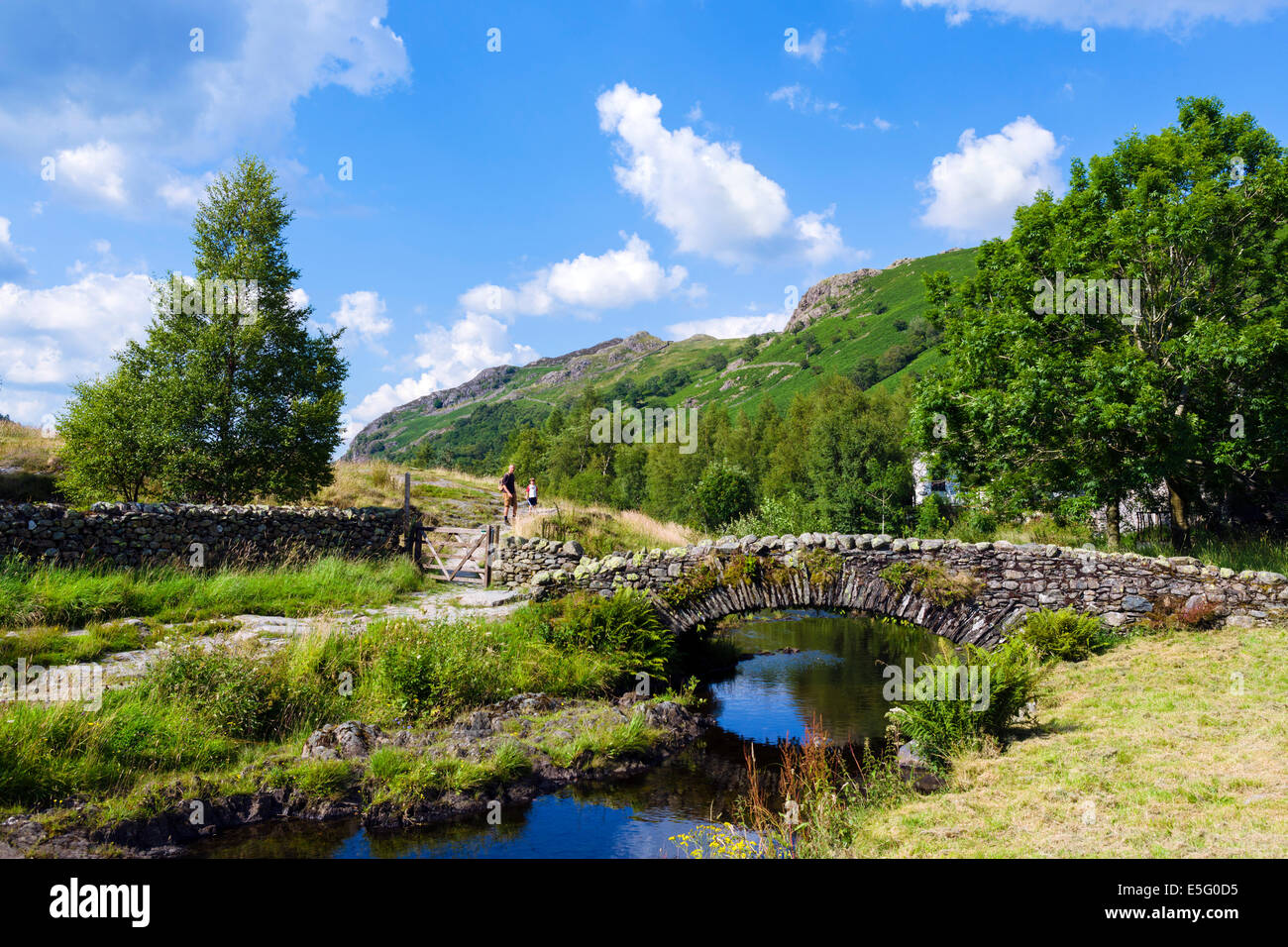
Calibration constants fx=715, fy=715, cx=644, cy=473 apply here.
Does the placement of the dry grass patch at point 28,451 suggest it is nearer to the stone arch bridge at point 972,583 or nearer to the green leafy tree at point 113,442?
the green leafy tree at point 113,442

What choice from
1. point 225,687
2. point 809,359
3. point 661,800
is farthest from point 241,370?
point 809,359

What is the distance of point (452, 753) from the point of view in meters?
9.54

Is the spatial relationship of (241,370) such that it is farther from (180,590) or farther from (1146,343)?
(1146,343)

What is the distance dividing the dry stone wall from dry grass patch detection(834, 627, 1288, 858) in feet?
50.8

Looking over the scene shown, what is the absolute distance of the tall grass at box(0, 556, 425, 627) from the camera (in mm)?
11797

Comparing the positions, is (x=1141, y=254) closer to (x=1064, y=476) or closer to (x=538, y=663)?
(x=1064, y=476)

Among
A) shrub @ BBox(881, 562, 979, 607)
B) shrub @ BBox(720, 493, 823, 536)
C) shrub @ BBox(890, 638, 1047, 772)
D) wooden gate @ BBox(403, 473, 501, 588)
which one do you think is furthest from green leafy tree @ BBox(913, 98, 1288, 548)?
shrub @ BBox(720, 493, 823, 536)

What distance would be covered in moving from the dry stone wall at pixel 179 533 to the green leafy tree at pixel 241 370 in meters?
3.48

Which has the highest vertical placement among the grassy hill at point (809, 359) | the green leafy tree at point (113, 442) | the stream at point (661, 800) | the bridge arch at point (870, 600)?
the grassy hill at point (809, 359)

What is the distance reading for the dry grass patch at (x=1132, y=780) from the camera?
5.77 metres

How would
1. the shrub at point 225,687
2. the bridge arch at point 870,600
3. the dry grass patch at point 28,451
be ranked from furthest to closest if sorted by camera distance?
the dry grass patch at point 28,451
the bridge arch at point 870,600
the shrub at point 225,687

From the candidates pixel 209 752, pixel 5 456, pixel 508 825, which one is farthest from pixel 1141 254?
pixel 5 456

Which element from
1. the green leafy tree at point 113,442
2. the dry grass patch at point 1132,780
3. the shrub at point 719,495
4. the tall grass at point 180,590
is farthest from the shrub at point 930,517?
the green leafy tree at point 113,442

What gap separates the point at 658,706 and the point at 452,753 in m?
3.92
